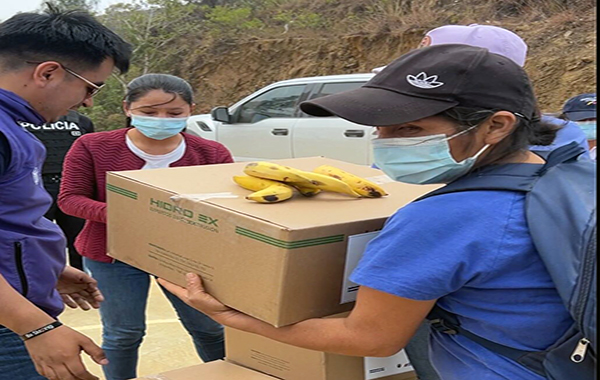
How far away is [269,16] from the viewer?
54.9 feet

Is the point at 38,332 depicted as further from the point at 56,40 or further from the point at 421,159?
the point at 421,159

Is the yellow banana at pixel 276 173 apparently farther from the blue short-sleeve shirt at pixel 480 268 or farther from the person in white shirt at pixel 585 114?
the person in white shirt at pixel 585 114

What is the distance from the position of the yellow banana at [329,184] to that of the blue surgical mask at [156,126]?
4.15ft

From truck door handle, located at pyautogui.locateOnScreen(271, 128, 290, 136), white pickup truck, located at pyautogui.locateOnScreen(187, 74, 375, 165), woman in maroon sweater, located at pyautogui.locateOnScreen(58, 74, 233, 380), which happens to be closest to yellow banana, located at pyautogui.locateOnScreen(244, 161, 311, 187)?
woman in maroon sweater, located at pyautogui.locateOnScreen(58, 74, 233, 380)

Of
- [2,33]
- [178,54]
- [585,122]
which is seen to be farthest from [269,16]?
[2,33]

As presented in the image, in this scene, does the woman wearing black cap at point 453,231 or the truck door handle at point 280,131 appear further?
the truck door handle at point 280,131

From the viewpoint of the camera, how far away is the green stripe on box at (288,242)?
57.2 inches

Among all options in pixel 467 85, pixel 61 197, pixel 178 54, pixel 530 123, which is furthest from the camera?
pixel 178 54

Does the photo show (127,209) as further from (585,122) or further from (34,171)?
(585,122)

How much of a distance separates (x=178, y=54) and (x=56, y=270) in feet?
49.4

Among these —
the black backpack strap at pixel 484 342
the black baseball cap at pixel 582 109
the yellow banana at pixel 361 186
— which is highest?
the yellow banana at pixel 361 186

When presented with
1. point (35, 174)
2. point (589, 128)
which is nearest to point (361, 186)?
point (35, 174)

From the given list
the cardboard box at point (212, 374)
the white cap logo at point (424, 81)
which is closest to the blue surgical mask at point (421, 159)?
the white cap logo at point (424, 81)

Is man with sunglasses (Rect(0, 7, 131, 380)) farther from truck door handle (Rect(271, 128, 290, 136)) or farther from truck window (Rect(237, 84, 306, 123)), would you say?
truck window (Rect(237, 84, 306, 123))
